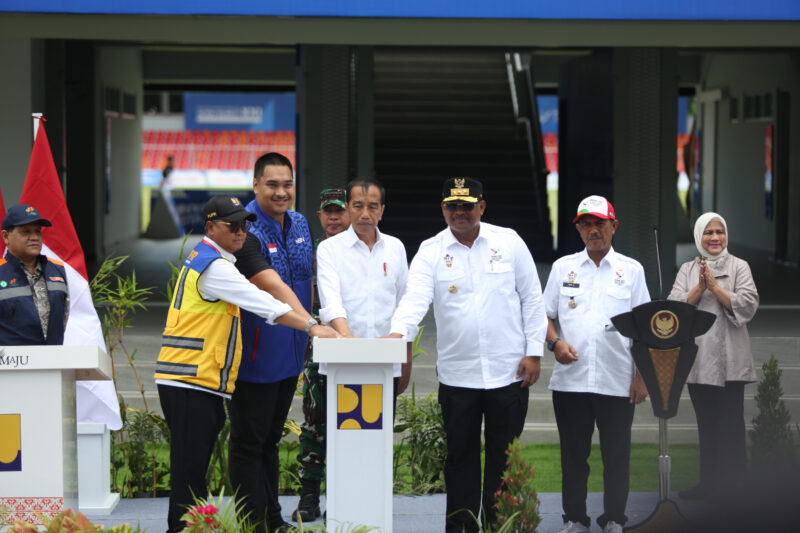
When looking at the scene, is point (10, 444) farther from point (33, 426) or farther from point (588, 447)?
point (588, 447)

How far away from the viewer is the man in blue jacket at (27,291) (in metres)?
4.48

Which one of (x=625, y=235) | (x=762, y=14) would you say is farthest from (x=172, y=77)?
(x=762, y=14)

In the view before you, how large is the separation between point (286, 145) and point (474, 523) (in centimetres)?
3336

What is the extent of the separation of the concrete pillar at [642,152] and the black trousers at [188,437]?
26.9ft

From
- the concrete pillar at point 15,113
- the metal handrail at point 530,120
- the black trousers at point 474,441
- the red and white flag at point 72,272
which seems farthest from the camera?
the metal handrail at point 530,120

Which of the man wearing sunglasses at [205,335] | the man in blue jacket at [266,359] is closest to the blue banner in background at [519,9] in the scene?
the man in blue jacket at [266,359]

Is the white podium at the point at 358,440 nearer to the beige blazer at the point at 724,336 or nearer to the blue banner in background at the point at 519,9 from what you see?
the beige blazer at the point at 724,336

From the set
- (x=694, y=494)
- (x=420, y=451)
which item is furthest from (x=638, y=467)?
(x=420, y=451)

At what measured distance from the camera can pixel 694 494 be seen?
5.32 meters

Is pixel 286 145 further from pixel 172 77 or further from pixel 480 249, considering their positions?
pixel 480 249

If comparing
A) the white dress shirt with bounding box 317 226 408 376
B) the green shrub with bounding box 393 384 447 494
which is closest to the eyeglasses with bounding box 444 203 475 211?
the white dress shirt with bounding box 317 226 408 376

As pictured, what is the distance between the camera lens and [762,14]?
29.0ft

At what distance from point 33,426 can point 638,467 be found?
3981mm

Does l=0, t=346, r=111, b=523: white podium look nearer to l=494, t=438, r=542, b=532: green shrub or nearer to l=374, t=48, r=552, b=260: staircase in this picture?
l=494, t=438, r=542, b=532: green shrub
